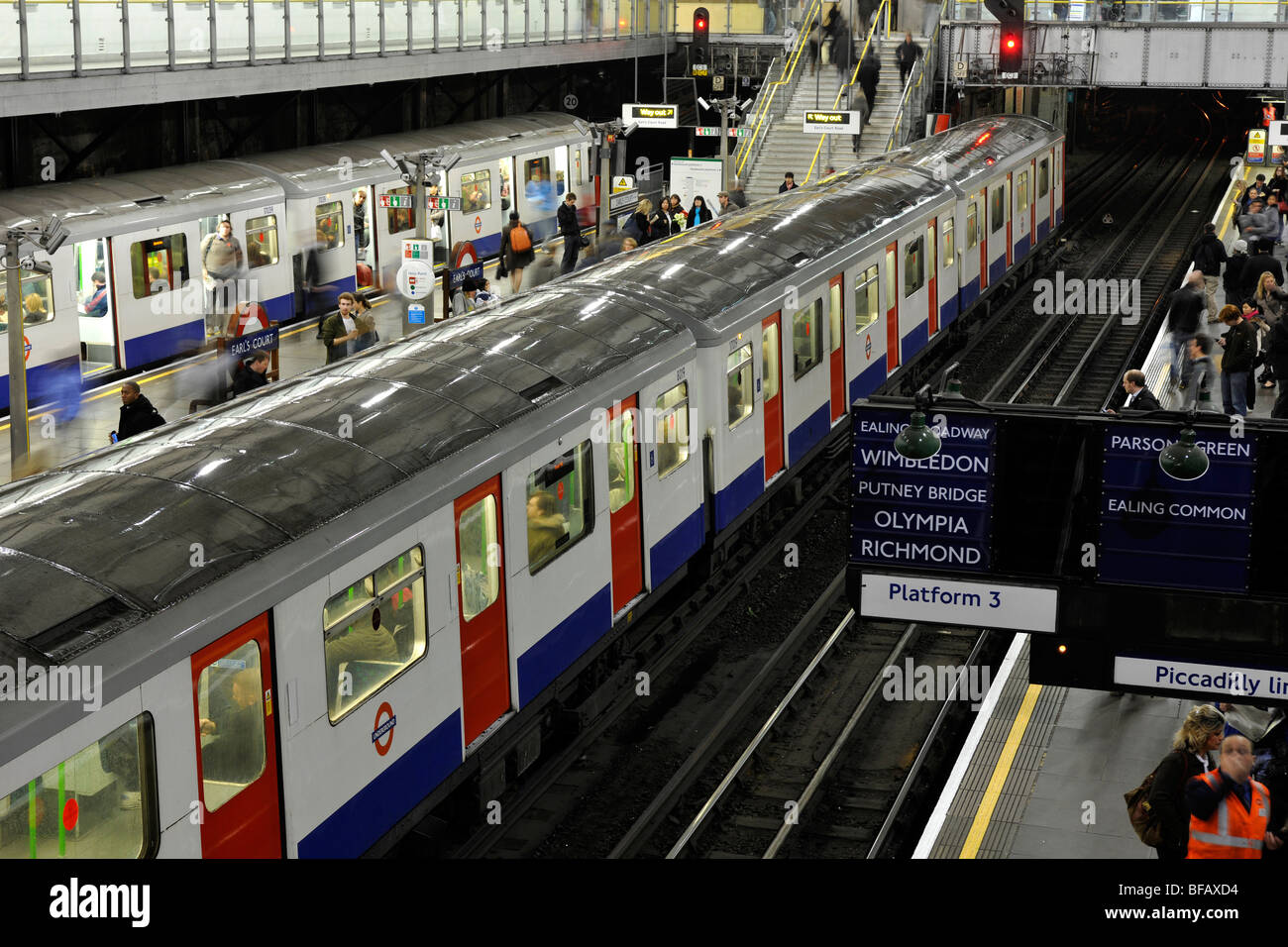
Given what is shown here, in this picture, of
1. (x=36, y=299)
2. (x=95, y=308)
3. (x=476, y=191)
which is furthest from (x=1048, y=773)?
(x=476, y=191)

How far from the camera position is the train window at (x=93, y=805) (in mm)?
5785

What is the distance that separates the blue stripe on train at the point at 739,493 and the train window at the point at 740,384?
1.70ft

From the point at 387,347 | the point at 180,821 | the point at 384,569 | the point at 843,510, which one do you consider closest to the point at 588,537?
the point at 387,347

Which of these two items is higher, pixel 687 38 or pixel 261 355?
pixel 687 38

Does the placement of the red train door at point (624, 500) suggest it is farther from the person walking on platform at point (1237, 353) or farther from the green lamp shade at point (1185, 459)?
the person walking on platform at point (1237, 353)

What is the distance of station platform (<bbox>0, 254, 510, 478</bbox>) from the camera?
1616 centimetres

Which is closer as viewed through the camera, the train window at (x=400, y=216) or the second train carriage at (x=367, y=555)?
the second train carriage at (x=367, y=555)

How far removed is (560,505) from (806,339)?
5.61 m

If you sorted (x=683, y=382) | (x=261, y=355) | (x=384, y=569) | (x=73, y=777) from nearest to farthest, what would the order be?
(x=73, y=777), (x=384, y=569), (x=683, y=382), (x=261, y=355)

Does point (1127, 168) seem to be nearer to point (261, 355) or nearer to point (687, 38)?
point (687, 38)

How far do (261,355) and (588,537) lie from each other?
4669 millimetres

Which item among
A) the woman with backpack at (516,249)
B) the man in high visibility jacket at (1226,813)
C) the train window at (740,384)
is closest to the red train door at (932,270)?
the woman with backpack at (516,249)

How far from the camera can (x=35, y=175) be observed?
840 inches

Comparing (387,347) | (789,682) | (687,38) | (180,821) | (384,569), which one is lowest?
(789,682)
